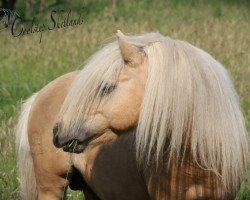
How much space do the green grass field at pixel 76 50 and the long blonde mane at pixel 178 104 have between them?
152 centimetres

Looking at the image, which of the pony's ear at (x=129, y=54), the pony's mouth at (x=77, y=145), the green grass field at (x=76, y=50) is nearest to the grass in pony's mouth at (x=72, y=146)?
the pony's mouth at (x=77, y=145)

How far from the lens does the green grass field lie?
690cm

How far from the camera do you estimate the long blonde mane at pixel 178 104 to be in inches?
158

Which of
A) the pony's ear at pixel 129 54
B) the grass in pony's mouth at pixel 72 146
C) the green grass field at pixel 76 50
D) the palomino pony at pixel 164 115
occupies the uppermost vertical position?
the pony's ear at pixel 129 54

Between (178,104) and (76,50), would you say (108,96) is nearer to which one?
(178,104)

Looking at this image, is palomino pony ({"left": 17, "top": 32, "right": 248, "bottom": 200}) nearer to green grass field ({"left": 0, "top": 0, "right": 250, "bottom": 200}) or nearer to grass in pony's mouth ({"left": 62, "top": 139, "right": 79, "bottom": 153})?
grass in pony's mouth ({"left": 62, "top": 139, "right": 79, "bottom": 153})

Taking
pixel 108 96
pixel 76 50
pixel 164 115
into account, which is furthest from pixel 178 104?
pixel 76 50

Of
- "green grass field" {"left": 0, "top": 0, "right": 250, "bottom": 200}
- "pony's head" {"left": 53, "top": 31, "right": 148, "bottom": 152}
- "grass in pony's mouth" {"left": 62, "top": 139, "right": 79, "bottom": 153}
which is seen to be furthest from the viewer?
"green grass field" {"left": 0, "top": 0, "right": 250, "bottom": 200}

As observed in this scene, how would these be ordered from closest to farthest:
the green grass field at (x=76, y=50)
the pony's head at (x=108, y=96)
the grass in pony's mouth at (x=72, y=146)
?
the pony's head at (x=108, y=96) → the grass in pony's mouth at (x=72, y=146) → the green grass field at (x=76, y=50)

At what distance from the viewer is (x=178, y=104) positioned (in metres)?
4.02

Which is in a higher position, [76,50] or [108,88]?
[108,88]

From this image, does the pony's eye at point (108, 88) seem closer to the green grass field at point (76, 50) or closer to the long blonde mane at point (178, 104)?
the long blonde mane at point (178, 104)

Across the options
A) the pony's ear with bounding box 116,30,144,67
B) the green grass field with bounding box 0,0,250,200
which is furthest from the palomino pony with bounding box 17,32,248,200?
the green grass field with bounding box 0,0,250,200

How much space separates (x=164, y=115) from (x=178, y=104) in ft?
0.27
